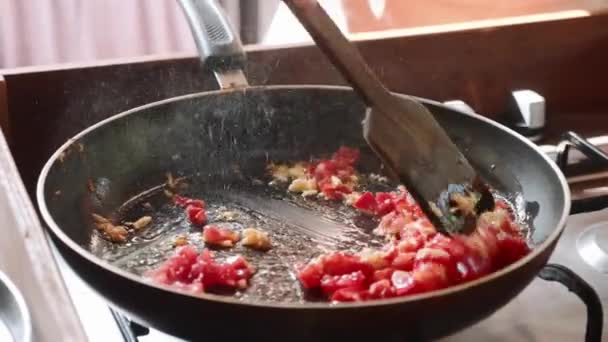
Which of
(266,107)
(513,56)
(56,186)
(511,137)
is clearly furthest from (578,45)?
(56,186)

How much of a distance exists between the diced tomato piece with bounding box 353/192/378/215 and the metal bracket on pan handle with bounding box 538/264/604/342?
19 centimetres

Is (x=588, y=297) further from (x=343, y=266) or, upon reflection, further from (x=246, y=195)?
(x=246, y=195)

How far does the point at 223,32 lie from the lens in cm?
90

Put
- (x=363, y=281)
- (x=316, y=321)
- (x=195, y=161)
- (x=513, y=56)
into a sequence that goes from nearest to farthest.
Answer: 1. (x=316, y=321)
2. (x=363, y=281)
3. (x=195, y=161)
4. (x=513, y=56)

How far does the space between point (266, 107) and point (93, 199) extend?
239 mm

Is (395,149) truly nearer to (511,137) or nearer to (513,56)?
(511,137)

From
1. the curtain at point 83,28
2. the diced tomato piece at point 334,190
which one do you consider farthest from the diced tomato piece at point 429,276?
the curtain at point 83,28

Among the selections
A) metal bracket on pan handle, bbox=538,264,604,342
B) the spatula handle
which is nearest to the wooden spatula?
the spatula handle

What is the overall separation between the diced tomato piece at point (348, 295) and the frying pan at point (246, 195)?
3 centimetres

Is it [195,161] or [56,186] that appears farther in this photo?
[195,161]

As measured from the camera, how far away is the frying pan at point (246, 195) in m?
0.58

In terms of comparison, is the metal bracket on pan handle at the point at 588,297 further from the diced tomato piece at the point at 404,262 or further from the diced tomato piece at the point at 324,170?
the diced tomato piece at the point at 324,170

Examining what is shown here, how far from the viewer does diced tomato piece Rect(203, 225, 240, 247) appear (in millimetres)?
800

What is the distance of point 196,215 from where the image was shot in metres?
0.84
